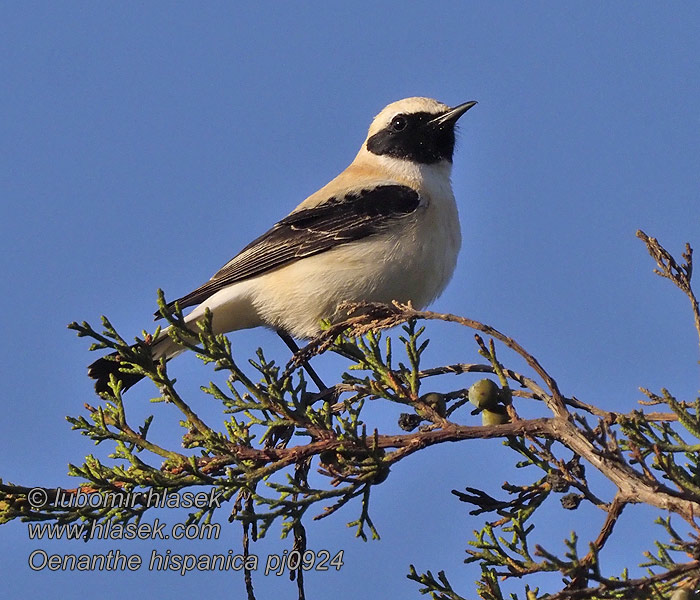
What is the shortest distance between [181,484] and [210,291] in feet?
9.22

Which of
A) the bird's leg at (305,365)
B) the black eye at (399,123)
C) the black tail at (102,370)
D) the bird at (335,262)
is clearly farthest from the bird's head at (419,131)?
the black tail at (102,370)

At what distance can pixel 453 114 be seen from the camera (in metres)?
7.29

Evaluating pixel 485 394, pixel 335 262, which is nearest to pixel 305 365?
pixel 335 262

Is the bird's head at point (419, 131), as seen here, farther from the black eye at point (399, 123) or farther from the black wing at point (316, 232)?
the black wing at point (316, 232)

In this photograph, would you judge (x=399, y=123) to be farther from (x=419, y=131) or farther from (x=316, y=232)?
(x=316, y=232)

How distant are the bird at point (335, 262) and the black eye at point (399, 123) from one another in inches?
A: 23.3

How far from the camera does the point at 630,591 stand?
2.66 meters

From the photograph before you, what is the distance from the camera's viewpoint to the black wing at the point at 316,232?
20.7ft

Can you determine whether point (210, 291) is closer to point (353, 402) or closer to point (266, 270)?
point (266, 270)

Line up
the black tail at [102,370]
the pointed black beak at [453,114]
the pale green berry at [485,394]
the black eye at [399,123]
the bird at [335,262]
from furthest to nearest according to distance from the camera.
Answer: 1. the black eye at [399,123]
2. the pointed black beak at [453,114]
3. the bird at [335,262]
4. the black tail at [102,370]
5. the pale green berry at [485,394]

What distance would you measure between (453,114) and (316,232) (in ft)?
5.65

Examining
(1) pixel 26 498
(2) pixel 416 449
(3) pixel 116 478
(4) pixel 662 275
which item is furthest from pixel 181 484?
(4) pixel 662 275

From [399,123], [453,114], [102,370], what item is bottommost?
[102,370]

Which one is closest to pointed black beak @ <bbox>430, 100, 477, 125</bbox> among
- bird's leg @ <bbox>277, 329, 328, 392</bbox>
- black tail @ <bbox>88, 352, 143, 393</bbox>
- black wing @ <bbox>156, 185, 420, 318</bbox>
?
black wing @ <bbox>156, 185, 420, 318</bbox>
